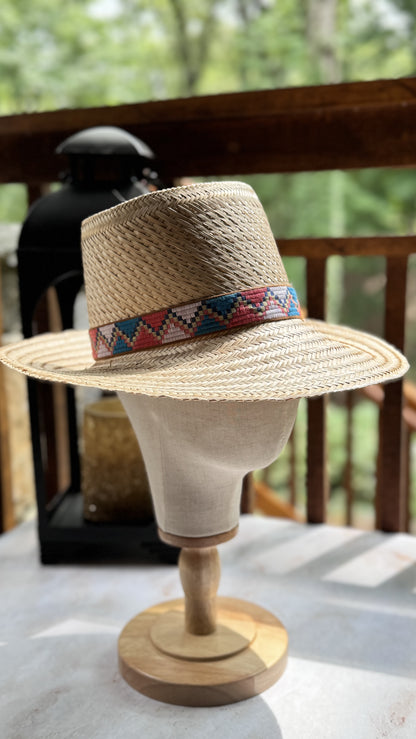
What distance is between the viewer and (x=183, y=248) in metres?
1.01

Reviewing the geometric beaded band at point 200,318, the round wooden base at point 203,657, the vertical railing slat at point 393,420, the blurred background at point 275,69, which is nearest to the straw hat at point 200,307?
the geometric beaded band at point 200,318

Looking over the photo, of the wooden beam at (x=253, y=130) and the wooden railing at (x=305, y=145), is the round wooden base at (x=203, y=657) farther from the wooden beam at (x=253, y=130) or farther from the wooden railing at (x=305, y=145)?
the wooden beam at (x=253, y=130)

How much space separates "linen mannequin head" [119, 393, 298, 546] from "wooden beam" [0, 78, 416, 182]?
2.92 ft

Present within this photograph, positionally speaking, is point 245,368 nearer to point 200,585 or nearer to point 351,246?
point 200,585

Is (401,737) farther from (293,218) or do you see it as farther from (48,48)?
(48,48)

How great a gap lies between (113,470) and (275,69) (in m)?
9.32

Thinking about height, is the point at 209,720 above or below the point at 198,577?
below

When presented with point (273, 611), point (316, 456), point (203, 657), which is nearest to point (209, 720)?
point (203, 657)

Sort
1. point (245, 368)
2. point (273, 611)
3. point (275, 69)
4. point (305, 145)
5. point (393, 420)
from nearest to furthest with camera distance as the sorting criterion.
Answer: point (245, 368), point (273, 611), point (305, 145), point (393, 420), point (275, 69)

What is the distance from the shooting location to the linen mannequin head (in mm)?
1035

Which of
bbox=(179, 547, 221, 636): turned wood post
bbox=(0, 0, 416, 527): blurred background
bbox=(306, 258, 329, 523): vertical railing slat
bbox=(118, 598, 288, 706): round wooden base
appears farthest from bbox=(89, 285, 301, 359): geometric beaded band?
bbox=(0, 0, 416, 527): blurred background

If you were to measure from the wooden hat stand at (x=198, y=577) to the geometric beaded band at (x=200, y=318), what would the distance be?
115 millimetres

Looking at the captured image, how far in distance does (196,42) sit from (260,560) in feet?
35.7

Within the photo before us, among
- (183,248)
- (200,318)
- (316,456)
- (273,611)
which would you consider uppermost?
(183,248)
